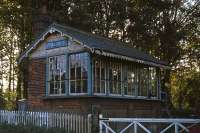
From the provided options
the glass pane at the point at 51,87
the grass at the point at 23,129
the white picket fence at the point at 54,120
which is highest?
the glass pane at the point at 51,87

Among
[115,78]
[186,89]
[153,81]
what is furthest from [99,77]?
[186,89]

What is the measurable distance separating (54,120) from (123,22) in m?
19.0

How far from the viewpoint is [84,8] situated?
34219 millimetres

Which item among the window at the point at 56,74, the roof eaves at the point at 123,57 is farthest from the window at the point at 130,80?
the window at the point at 56,74

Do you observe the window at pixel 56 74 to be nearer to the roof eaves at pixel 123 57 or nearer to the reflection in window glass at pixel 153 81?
the roof eaves at pixel 123 57

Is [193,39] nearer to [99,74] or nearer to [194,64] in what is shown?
[194,64]

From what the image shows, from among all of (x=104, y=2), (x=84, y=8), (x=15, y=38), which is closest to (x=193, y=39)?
(x=104, y=2)

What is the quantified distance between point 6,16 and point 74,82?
15.5 meters

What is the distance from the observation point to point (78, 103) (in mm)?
21172

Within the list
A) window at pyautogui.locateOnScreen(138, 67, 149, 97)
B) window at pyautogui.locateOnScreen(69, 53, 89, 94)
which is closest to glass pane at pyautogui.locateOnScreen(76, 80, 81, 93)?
window at pyautogui.locateOnScreen(69, 53, 89, 94)

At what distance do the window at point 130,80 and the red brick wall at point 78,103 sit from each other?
0.56 metres

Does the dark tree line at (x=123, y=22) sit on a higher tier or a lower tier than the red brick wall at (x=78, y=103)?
higher

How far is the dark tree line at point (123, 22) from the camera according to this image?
3441cm

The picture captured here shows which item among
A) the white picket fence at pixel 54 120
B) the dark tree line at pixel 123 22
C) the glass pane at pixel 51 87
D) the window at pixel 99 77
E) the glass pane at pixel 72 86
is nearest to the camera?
the white picket fence at pixel 54 120
